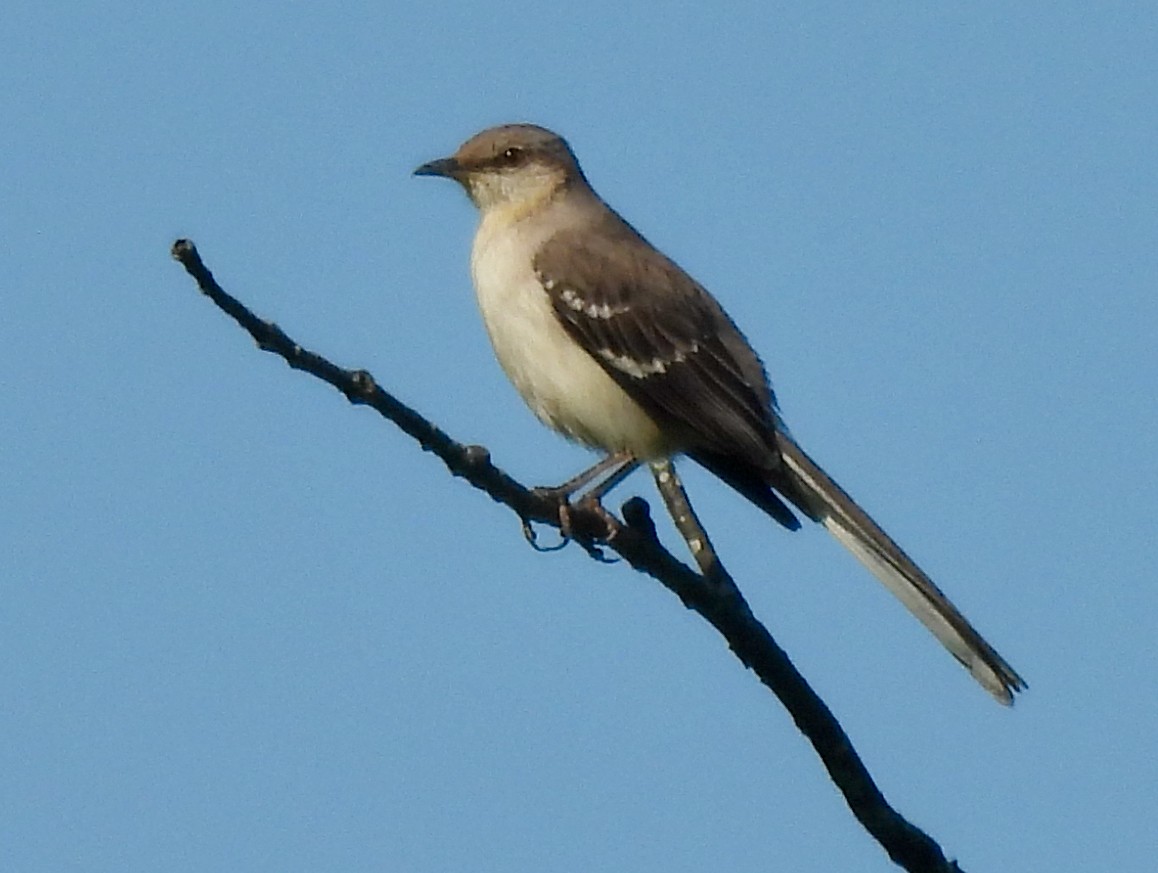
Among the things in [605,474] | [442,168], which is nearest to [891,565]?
[605,474]

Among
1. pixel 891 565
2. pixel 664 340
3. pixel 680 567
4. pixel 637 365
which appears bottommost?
pixel 680 567

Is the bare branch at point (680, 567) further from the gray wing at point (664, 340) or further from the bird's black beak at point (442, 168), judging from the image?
the bird's black beak at point (442, 168)

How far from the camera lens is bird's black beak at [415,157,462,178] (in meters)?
9.22

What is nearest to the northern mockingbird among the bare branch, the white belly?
the white belly

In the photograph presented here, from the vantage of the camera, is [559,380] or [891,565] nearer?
[891,565]

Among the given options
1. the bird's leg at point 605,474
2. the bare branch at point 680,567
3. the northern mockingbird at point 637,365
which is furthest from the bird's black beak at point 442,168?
the bare branch at point 680,567

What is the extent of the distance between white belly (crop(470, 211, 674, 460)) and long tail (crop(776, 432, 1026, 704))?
65cm

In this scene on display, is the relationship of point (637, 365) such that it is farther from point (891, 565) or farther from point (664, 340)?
point (891, 565)

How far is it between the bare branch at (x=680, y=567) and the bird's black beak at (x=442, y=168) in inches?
139

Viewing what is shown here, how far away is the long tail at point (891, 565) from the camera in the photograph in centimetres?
649

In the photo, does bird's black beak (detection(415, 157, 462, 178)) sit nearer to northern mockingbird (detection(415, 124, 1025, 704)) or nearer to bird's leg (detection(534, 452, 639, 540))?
northern mockingbird (detection(415, 124, 1025, 704))

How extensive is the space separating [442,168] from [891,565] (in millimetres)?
3304

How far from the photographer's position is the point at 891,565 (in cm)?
721

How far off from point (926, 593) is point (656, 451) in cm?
156
